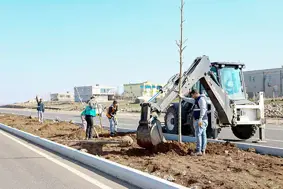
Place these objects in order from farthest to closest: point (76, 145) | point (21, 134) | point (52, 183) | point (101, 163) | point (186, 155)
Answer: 1. point (21, 134)
2. point (76, 145)
3. point (186, 155)
4. point (101, 163)
5. point (52, 183)

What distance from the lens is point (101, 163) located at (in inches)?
326

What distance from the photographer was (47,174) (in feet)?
26.3

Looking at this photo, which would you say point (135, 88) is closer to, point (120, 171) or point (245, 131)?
point (245, 131)

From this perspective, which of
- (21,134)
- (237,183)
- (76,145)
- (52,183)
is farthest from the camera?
(21,134)

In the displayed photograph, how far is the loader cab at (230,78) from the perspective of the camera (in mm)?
13320

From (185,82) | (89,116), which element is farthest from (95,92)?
(185,82)

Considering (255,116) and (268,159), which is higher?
(255,116)

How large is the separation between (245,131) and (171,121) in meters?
2.93

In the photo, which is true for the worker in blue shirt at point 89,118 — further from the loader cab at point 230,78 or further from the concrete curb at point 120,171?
the loader cab at point 230,78

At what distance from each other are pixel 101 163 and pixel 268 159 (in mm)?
3975

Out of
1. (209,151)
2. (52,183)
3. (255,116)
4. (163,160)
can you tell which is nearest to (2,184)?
(52,183)

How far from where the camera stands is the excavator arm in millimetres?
9500

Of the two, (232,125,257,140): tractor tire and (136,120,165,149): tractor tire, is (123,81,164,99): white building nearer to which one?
(232,125,257,140): tractor tire

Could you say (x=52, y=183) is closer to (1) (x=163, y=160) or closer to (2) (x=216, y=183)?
(1) (x=163, y=160)
